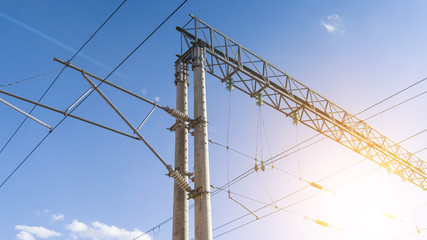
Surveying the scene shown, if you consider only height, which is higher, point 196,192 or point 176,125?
point 176,125

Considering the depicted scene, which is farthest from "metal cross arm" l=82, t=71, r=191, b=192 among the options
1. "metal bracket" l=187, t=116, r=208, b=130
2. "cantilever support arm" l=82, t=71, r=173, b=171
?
"metal bracket" l=187, t=116, r=208, b=130

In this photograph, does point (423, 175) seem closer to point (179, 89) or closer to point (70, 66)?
point (179, 89)

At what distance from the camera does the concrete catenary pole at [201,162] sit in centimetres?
976

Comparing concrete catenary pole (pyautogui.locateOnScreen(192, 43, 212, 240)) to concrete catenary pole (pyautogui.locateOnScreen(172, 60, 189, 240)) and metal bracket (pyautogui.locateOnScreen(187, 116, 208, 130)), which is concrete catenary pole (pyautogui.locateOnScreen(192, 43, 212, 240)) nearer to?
metal bracket (pyautogui.locateOnScreen(187, 116, 208, 130))

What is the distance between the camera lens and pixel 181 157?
38.5 ft

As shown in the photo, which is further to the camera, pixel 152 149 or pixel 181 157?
pixel 181 157

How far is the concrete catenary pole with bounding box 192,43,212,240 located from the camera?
9.76 meters

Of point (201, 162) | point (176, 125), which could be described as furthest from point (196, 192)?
point (176, 125)

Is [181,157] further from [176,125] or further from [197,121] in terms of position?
[197,121]

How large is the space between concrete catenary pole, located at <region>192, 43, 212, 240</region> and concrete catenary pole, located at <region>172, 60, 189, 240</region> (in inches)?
32.0

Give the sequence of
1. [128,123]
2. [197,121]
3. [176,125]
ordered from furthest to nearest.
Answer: [176,125]
[197,121]
[128,123]

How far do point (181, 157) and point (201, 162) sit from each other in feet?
4.20

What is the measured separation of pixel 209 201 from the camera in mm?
10078

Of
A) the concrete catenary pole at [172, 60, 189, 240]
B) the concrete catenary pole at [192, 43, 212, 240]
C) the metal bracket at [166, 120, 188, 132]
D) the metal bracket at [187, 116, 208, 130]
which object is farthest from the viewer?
the metal bracket at [166, 120, 188, 132]
